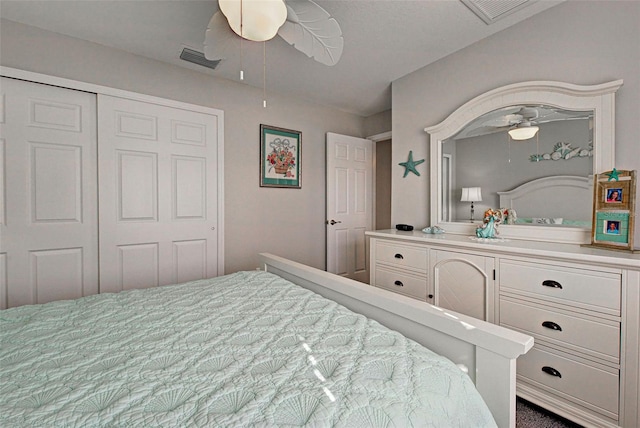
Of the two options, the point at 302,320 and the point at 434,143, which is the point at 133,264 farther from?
the point at 434,143

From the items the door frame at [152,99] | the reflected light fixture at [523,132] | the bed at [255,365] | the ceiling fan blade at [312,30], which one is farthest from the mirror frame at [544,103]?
the door frame at [152,99]

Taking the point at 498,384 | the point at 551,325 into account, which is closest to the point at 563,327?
the point at 551,325

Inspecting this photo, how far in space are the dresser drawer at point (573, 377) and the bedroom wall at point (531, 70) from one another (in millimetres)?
1133

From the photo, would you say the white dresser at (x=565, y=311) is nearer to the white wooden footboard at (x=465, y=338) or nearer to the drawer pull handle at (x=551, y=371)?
the drawer pull handle at (x=551, y=371)

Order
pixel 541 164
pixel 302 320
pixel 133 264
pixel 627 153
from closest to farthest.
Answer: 1. pixel 302 320
2. pixel 627 153
3. pixel 541 164
4. pixel 133 264

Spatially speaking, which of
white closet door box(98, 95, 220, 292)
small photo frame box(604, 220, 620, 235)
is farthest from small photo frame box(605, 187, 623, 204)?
white closet door box(98, 95, 220, 292)

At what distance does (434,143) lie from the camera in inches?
101

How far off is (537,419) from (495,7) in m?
2.51

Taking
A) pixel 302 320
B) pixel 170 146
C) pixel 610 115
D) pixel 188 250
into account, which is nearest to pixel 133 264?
pixel 188 250

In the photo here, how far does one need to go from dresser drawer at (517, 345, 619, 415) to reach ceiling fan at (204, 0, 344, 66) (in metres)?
2.08

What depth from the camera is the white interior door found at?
3655 millimetres

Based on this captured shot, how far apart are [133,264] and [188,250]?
45cm

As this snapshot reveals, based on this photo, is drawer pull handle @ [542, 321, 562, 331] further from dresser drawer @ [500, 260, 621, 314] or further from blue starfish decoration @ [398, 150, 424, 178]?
blue starfish decoration @ [398, 150, 424, 178]

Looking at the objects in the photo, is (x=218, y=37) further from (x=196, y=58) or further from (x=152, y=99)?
(x=152, y=99)
